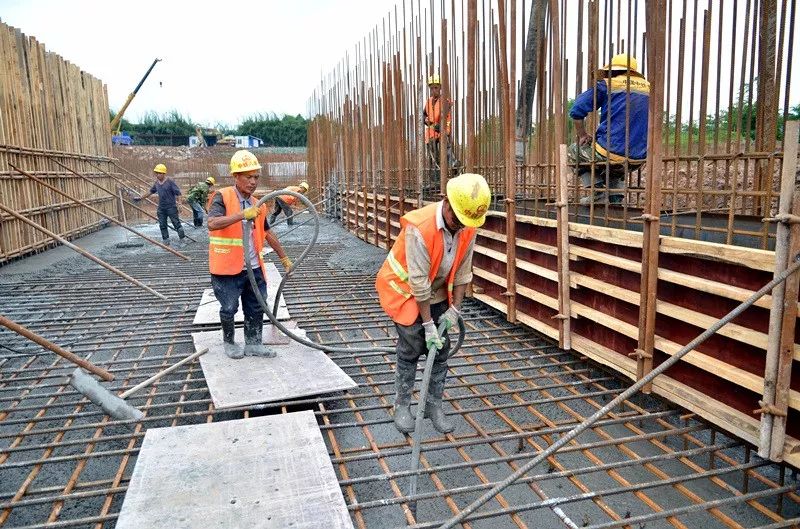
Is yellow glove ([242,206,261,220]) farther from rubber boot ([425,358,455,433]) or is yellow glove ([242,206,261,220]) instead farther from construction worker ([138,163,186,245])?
construction worker ([138,163,186,245])

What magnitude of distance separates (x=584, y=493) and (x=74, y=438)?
2953mm

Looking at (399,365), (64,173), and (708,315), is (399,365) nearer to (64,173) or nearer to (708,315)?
(708,315)

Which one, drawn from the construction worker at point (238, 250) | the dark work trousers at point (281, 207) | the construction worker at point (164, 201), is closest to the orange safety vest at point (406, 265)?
the construction worker at point (238, 250)

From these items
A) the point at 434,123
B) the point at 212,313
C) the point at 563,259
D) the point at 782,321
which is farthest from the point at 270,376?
the point at 434,123

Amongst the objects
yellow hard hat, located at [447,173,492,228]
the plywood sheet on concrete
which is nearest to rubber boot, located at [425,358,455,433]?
yellow hard hat, located at [447,173,492,228]

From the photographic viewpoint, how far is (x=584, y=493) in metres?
2.77

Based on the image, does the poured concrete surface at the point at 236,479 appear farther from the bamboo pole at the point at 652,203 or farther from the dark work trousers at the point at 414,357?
the bamboo pole at the point at 652,203

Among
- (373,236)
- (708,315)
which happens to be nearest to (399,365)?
(708,315)

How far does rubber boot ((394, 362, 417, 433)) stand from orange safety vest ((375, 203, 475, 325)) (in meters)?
0.33

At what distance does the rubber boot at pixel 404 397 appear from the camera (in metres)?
3.56

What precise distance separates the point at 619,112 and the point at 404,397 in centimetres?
275

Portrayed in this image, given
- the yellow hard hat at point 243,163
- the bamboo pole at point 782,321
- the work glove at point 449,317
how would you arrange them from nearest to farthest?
the bamboo pole at point 782,321 → the work glove at point 449,317 → the yellow hard hat at point 243,163

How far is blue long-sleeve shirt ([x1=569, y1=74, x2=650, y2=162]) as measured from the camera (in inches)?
178

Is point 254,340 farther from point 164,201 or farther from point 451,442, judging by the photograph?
point 164,201
